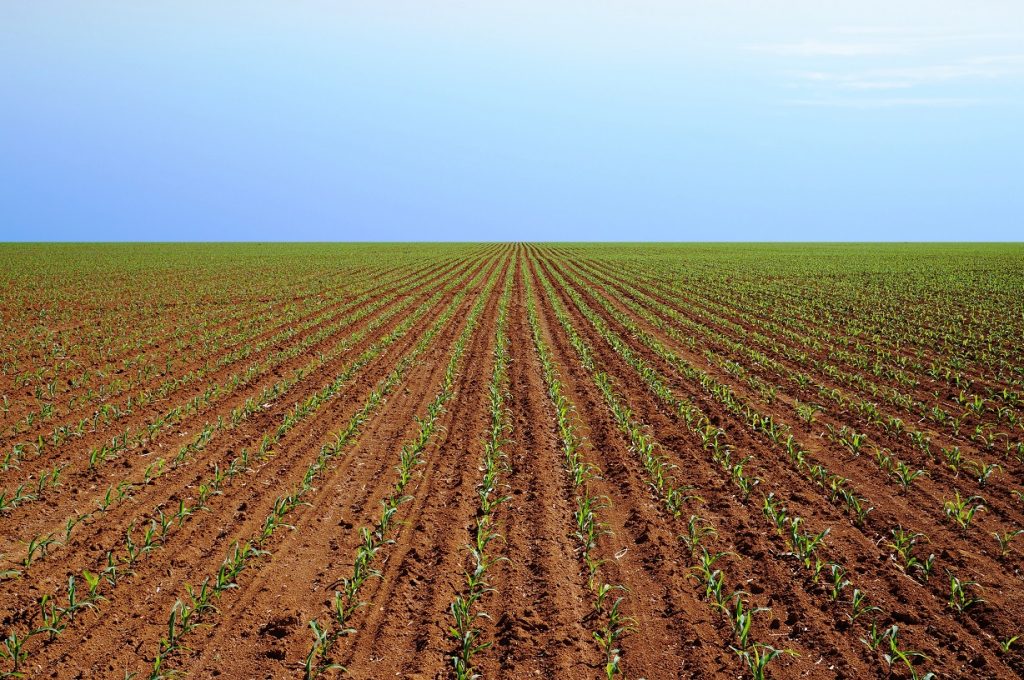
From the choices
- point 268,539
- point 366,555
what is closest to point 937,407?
point 366,555

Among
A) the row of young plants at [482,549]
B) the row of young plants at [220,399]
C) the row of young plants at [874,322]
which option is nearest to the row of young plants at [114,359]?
the row of young plants at [220,399]

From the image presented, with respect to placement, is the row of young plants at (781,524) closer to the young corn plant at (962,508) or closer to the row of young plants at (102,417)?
the young corn plant at (962,508)

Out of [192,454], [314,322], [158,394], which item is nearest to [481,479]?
[192,454]

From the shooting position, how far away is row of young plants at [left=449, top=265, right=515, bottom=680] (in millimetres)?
4258

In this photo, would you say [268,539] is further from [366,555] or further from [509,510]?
[509,510]

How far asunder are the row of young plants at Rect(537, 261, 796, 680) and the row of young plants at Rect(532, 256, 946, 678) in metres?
0.13

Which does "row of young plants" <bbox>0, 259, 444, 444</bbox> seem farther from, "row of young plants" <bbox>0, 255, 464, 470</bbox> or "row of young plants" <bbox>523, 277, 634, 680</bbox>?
"row of young plants" <bbox>523, 277, 634, 680</bbox>

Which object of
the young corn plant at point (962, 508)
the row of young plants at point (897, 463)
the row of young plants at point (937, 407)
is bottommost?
the young corn plant at point (962, 508)

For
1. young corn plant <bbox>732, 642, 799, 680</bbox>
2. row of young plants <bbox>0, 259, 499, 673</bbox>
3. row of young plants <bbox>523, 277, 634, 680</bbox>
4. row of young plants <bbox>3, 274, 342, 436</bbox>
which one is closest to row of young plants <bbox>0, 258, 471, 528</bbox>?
row of young plants <bbox>0, 259, 499, 673</bbox>

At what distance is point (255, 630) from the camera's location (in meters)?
4.43

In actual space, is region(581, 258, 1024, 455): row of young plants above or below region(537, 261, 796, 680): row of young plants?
above

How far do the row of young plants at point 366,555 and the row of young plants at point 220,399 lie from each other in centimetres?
309

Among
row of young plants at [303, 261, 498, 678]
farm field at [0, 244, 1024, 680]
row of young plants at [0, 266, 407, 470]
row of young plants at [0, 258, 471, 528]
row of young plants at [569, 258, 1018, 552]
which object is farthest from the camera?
row of young plants at [0, 266, 407, 470]

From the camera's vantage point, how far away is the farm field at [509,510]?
14.2 feet
